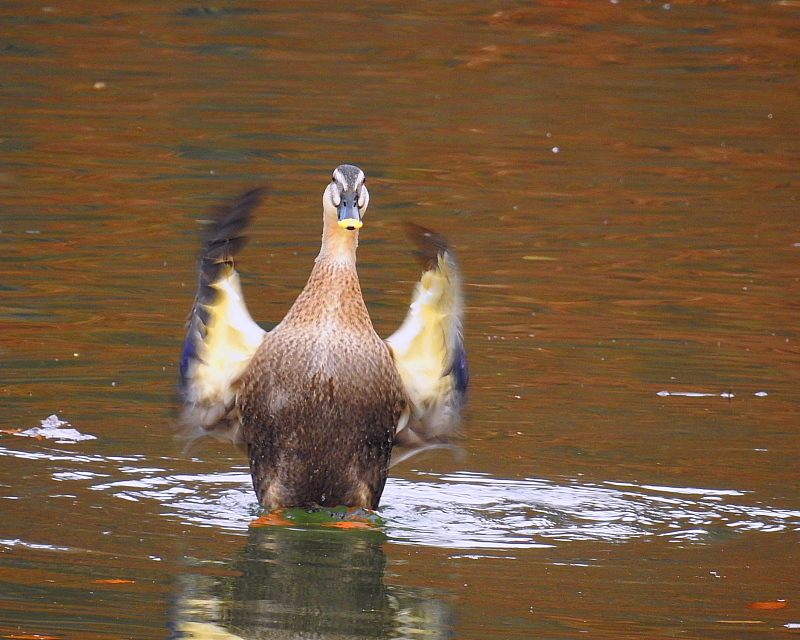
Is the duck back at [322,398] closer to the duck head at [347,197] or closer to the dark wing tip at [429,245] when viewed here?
the duck head at [347,197]

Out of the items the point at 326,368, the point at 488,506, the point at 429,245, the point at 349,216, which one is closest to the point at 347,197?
the point at 349,216

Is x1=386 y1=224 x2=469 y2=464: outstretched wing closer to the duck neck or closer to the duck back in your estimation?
the duck back

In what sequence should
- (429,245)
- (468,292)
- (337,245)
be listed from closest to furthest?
1. (429,245)
2. (337,245)
3. (468,292)

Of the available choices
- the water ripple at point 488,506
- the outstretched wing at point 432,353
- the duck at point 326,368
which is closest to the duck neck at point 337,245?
the duck at point 326,368

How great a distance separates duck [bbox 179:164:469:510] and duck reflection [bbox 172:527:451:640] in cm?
35

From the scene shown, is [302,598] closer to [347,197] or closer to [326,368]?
[326,368]

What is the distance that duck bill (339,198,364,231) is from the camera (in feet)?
19.1

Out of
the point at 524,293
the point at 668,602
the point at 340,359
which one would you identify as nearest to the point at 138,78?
the point at 524,293

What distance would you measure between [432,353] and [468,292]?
11.4ft

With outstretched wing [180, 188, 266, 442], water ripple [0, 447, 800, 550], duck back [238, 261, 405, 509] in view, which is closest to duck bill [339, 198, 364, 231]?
duck back [238, 261, 405, 509]

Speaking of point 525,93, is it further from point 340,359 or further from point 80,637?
point 80,637

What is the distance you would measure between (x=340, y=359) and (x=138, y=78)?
33.6 feet

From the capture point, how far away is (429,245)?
5754mm

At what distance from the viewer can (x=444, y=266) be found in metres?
5.74
